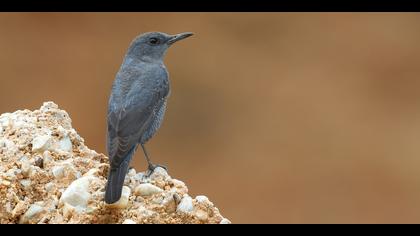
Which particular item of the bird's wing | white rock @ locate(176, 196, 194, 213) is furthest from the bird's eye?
white rock @ locate(176, 196, 194, 213)

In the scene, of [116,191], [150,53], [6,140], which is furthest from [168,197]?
[150,53]

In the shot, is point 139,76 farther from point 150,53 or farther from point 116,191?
point 116,191

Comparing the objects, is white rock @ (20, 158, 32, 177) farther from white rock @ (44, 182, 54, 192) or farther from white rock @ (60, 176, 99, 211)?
white rock @ (60, 176, 99, 211)

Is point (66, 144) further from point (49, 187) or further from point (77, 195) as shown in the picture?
point (77, 195)

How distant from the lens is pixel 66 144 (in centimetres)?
575

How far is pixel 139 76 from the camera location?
7059mm

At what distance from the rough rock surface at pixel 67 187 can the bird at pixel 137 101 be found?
178 millimetres

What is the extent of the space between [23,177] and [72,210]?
1.84 ft

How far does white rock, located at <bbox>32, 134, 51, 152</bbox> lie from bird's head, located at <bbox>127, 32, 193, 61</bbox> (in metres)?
1.94

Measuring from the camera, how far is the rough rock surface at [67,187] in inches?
197

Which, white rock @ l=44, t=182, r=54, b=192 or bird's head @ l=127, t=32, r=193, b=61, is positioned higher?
bird's head @ l=127, t=32, r=193, b=61

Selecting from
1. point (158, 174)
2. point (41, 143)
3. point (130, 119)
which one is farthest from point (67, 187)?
point (130, 119)

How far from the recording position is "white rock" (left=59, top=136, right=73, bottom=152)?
5711 mm

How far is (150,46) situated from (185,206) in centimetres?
267
